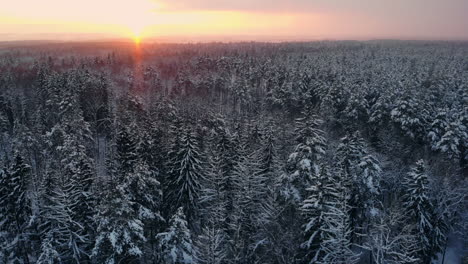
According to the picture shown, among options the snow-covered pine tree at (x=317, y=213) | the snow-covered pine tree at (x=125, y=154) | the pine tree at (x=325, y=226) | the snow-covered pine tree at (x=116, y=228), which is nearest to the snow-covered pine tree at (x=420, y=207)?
the pine tree at (x=325, y=226)

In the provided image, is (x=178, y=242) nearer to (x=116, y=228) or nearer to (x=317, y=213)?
(x=116, y=228)

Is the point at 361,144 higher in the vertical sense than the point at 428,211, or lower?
higher

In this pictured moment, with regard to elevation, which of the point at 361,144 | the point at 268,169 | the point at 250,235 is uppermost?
the point at 361,144

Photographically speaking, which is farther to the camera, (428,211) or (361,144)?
(361,144)

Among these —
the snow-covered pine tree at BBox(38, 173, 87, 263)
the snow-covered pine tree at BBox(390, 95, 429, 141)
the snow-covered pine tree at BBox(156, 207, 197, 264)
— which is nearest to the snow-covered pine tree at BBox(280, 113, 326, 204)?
the snow-covered pine tree at BBox(156, 207, 197, 264)

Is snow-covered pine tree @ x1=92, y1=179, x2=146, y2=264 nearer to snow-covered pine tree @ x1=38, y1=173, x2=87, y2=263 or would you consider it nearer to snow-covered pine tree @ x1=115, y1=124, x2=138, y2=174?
snow-covered pine tree @ x1=38, y1=173, x2=87, y2=263

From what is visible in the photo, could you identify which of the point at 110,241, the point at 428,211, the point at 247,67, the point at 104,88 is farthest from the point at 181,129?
the point at 247,67

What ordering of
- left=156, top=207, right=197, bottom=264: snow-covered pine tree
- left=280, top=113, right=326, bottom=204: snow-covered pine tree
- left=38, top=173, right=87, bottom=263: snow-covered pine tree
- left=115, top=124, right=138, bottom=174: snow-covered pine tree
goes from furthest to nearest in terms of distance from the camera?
left=115, top=124, right=138, bottom=174: snow-covered pine tree
left=280, top=113, right=326, bottom=204: snow-covered pine tree
left=38, top=173, right=87, bottom=263: snow-covered pine tree
left=156, top=207, right=197, bottom=264: snow-covered pine tree

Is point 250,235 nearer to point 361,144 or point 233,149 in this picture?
point 233,149

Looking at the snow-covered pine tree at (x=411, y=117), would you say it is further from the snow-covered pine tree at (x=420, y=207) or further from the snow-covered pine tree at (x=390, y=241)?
the snow-covered pine tree at (x=390, y=241)
